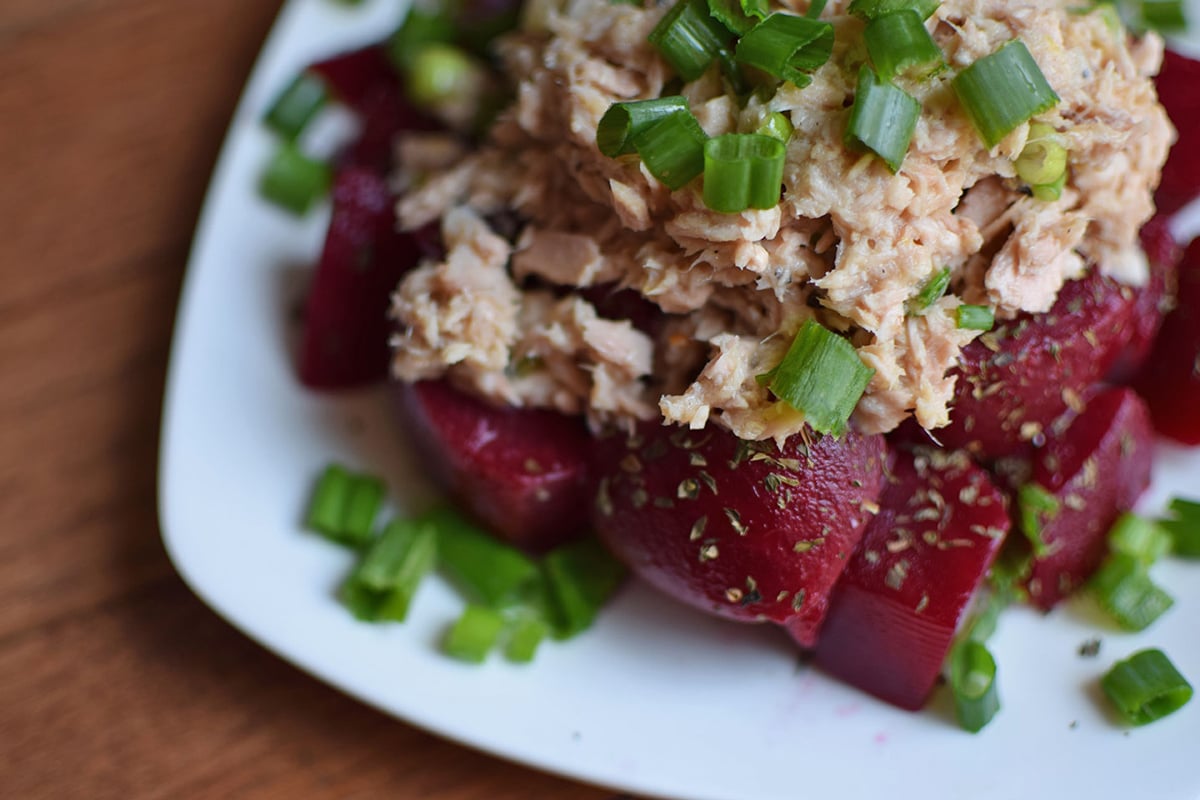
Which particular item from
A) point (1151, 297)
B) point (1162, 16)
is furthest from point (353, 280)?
point (1162, 16)

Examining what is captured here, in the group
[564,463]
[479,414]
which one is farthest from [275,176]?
[564,463]

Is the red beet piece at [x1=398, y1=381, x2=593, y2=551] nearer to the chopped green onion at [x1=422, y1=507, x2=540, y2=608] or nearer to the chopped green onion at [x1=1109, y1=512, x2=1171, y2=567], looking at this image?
the chopped green onion at [x1=422, y1=507, x2=540, y2=608]

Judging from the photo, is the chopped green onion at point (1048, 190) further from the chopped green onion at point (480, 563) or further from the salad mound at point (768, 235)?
the chopped green onion at point (480, 563)

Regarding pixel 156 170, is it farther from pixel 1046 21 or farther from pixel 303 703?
pixel 1046 21

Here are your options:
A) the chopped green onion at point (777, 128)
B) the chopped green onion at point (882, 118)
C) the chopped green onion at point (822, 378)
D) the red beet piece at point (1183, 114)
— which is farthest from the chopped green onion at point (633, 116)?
the red beet piece at point (1183, 114)

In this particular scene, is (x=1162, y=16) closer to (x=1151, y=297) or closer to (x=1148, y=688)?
(x=1151, y=297)

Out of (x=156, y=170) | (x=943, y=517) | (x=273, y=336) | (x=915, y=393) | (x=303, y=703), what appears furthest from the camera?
(x=156, y=170)
